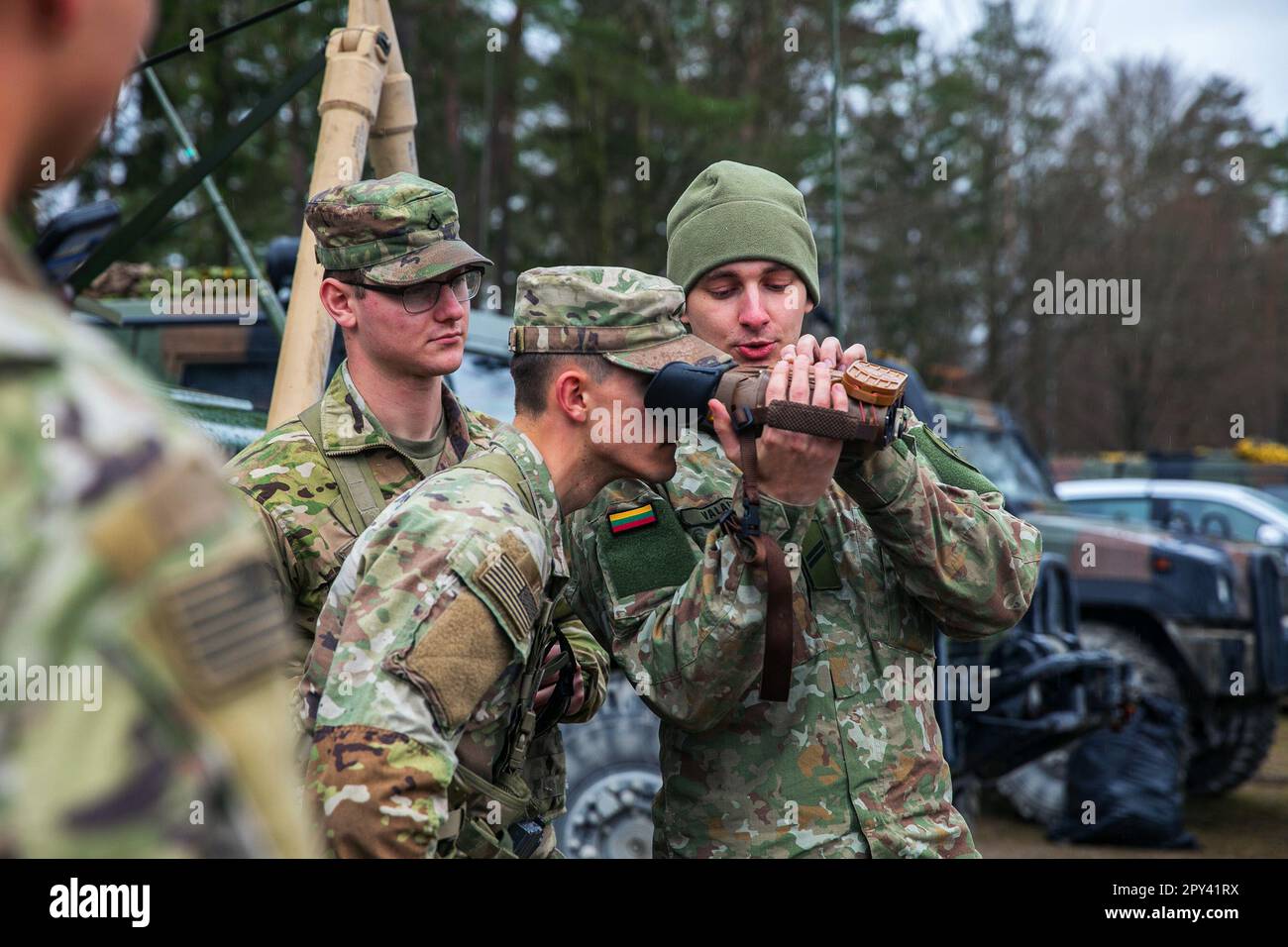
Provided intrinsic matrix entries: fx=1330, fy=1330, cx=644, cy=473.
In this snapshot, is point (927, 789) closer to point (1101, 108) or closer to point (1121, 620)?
point (1121, 620)

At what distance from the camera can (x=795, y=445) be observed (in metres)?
2.01

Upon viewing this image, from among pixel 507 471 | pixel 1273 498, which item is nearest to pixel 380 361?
pixel 507 471

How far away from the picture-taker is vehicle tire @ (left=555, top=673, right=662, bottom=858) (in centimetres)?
442

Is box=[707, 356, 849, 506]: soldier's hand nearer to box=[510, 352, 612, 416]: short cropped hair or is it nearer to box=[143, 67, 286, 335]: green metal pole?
box=[510, 352, 612, 416]: short cropped hair

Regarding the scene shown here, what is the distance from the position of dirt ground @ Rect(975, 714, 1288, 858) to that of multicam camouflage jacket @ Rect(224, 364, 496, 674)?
450 centimetres

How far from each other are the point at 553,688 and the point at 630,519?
1.07 feet

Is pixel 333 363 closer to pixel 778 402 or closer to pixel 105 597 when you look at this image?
pixel 778 402

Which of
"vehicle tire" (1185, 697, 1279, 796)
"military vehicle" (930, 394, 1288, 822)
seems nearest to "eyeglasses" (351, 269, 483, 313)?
"military vehicle" (930, 394, 1288, 822)

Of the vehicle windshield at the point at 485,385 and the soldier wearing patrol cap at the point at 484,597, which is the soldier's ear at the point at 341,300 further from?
the vehicle windshield at the point at 485,385

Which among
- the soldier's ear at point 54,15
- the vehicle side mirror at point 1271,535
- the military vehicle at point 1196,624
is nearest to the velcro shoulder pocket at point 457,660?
the soldier's ear at point 54,15

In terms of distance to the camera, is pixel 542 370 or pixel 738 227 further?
pixel 738 227

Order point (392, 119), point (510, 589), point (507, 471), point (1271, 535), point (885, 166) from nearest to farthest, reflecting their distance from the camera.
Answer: point (510, 589) → point (507, 471) → point (392, 119) → point (1271, 535) → point (885, 166)

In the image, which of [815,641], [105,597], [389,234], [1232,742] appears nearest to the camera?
[105,597]

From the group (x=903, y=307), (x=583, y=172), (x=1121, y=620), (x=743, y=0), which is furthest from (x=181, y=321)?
(x=903, y=307)
